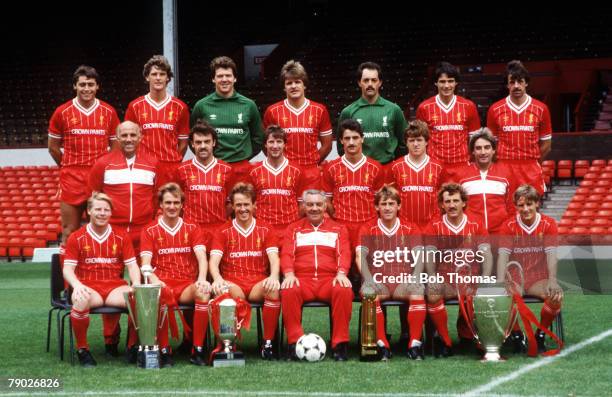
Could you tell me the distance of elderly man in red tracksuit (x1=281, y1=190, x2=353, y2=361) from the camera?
603 centimetres

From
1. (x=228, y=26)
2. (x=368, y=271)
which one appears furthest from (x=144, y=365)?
(x=228, y=26)

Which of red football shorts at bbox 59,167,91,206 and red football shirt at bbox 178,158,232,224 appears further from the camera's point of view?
red football shorts at bbox 59,167,91,206

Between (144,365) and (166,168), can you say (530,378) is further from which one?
(166,168)

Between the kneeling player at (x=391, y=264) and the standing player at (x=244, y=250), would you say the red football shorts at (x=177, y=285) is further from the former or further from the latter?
the kneeling player at (x=391, y=264)

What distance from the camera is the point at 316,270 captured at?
632cm

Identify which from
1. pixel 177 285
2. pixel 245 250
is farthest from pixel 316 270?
pixel 177 285

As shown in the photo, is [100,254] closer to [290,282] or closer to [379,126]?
[290,282]

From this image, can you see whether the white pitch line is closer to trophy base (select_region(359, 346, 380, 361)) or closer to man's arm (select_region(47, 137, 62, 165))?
trophy base (select_region(359, 346, 380, 361))

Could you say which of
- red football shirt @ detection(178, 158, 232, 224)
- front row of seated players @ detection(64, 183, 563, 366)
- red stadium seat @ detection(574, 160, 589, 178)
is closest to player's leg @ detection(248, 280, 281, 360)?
front row of seated players @ detection(64, 183, 563, 366)

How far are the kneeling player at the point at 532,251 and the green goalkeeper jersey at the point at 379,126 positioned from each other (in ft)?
3.69

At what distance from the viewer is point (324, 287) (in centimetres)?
616

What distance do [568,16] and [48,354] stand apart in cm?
1777


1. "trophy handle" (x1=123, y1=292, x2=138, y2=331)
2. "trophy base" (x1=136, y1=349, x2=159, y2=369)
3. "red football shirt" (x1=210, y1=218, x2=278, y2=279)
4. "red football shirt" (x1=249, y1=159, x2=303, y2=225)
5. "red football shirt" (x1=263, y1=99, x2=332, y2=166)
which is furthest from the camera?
"red football shirt" (x1=263, y1=99, x2=332, y2=166)

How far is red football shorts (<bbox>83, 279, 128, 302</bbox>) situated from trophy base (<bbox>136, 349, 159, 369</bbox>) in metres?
0.52
